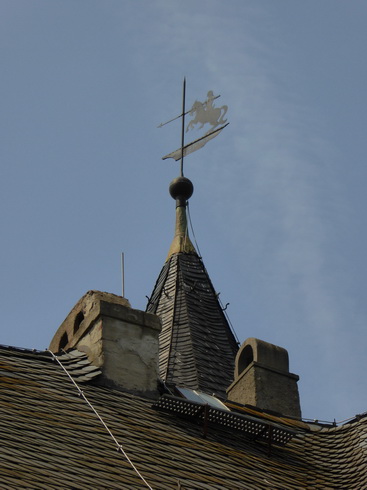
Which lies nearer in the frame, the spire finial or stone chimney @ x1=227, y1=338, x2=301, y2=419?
stone chimney @ x1=227, y1=338, x2=301, y2=419

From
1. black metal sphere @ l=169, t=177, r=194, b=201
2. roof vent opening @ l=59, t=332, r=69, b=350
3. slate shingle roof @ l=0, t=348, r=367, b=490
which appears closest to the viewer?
slate shingle roof @ l=0, t=348, r=367, b=490

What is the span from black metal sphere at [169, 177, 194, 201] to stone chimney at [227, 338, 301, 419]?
42.9 ft

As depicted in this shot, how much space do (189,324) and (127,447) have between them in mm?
13526

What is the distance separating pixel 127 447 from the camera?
1369 cm

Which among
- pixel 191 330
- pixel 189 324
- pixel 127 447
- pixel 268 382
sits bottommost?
pixel 127 447

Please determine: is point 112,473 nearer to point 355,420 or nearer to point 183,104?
point 355,420

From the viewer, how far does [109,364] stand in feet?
51.6

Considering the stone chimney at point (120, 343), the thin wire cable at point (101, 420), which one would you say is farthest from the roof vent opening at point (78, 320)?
the thin wire cable at point (101, 420)


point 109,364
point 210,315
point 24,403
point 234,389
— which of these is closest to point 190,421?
point 109,364

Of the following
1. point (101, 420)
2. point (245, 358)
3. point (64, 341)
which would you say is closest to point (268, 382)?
point (245, 358)

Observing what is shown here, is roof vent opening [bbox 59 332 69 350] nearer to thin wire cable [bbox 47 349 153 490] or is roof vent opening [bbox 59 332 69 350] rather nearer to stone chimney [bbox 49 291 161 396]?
stone chimney [bbox 49 291 161 396]

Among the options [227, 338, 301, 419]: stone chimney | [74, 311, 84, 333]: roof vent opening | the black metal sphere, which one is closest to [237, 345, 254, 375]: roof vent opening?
[227, 338, 301, 419]: stone chimney

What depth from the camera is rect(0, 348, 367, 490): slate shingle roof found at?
12.6m

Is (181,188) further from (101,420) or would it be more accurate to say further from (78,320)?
(101,420)
